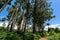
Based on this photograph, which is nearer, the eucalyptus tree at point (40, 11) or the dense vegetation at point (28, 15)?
the dense vegetation at point (28, 15)

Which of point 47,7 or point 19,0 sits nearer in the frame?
point 19,0

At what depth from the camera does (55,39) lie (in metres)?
26.5

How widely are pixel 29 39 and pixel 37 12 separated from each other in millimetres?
21177

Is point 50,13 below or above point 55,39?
above

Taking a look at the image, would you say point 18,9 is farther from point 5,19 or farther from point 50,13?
point 50,13

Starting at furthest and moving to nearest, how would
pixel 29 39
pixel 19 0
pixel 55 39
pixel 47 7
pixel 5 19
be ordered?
pixel 47 7, pixel 5 19, pixel 19 0, pixel 29 39, pixel 55 39

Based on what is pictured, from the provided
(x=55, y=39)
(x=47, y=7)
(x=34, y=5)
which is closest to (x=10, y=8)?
(x=34, y=5)

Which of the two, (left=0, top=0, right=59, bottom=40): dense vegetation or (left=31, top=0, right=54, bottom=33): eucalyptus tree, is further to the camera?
(left=31, top=0, right=54, bottom=33): eucalyptus tree

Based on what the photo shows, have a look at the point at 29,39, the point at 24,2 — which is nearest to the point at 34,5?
the point at 24,2

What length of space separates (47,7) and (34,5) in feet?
18.5

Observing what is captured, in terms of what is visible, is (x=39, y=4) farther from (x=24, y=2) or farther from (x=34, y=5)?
(x=24, y=2)

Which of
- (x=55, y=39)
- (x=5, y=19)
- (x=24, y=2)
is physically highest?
(x=24, y=2)

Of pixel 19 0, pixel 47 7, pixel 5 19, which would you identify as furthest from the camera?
pixel 47 7

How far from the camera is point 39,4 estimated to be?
4981 centimetres
